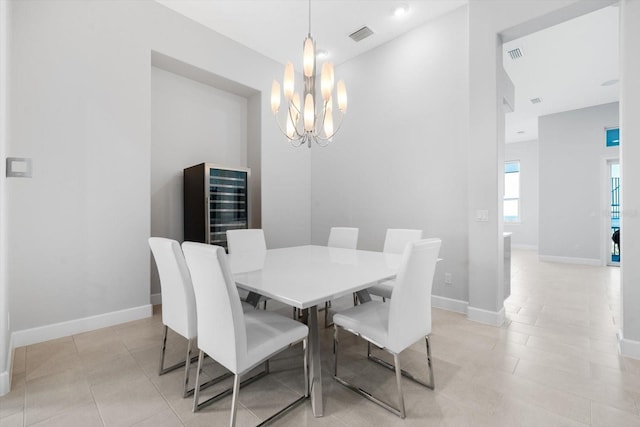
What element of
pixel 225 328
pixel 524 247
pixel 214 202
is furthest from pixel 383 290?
pixel 524 247

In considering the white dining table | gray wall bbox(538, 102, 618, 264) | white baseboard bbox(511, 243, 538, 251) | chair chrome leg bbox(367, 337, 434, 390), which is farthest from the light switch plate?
white baseboard bbox(511, 243, 538, 251)

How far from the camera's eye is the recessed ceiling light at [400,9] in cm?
319

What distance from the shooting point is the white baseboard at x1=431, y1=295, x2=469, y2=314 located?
10.5 feet

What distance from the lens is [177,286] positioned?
68.9 inches

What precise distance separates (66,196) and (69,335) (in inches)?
49.0

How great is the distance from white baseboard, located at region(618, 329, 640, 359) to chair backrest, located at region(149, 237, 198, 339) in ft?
10.2

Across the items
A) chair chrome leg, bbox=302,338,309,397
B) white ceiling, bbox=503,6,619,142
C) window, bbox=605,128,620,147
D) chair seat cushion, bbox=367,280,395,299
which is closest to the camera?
chair chrome leg, bbox=302,338,309,397

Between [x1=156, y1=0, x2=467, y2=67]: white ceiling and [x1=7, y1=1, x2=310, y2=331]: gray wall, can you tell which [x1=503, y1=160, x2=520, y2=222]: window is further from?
[x1=7, y1=1, x2=310, y2=331]: gray wall

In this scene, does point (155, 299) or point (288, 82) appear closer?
point (288, 82)

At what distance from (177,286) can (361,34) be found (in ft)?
12.0

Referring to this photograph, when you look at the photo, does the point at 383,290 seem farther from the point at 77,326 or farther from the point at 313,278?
the point at 77,326

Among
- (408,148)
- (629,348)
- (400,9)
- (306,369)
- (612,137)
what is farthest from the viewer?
(612,137)

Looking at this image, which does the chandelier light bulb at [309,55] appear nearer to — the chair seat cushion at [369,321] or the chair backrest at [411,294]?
the chair backrest at [411,294]

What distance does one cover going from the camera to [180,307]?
1.77 meters
